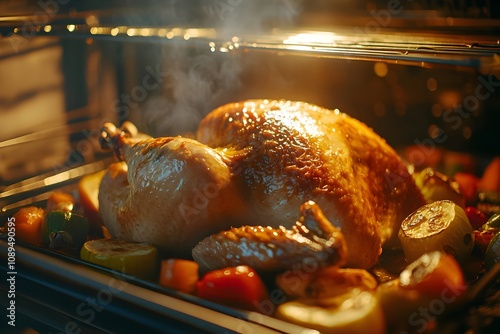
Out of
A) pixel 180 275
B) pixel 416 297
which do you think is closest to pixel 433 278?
pixel 416 297

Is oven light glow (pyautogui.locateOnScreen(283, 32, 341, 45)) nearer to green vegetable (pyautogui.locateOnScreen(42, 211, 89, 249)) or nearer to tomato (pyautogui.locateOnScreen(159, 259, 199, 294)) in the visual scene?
tomato (pyautogui.locateOnScreen(159, 259, 199, 294))

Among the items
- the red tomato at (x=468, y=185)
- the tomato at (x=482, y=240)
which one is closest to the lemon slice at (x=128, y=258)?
the tomato at (x=482, y=240)

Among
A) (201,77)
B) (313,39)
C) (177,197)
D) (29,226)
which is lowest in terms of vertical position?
(29,226)

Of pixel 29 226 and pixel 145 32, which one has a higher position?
pixel 145 32

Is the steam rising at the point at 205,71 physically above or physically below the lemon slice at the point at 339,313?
above

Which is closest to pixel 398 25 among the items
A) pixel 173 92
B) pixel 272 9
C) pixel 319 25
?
pixel 319 25
